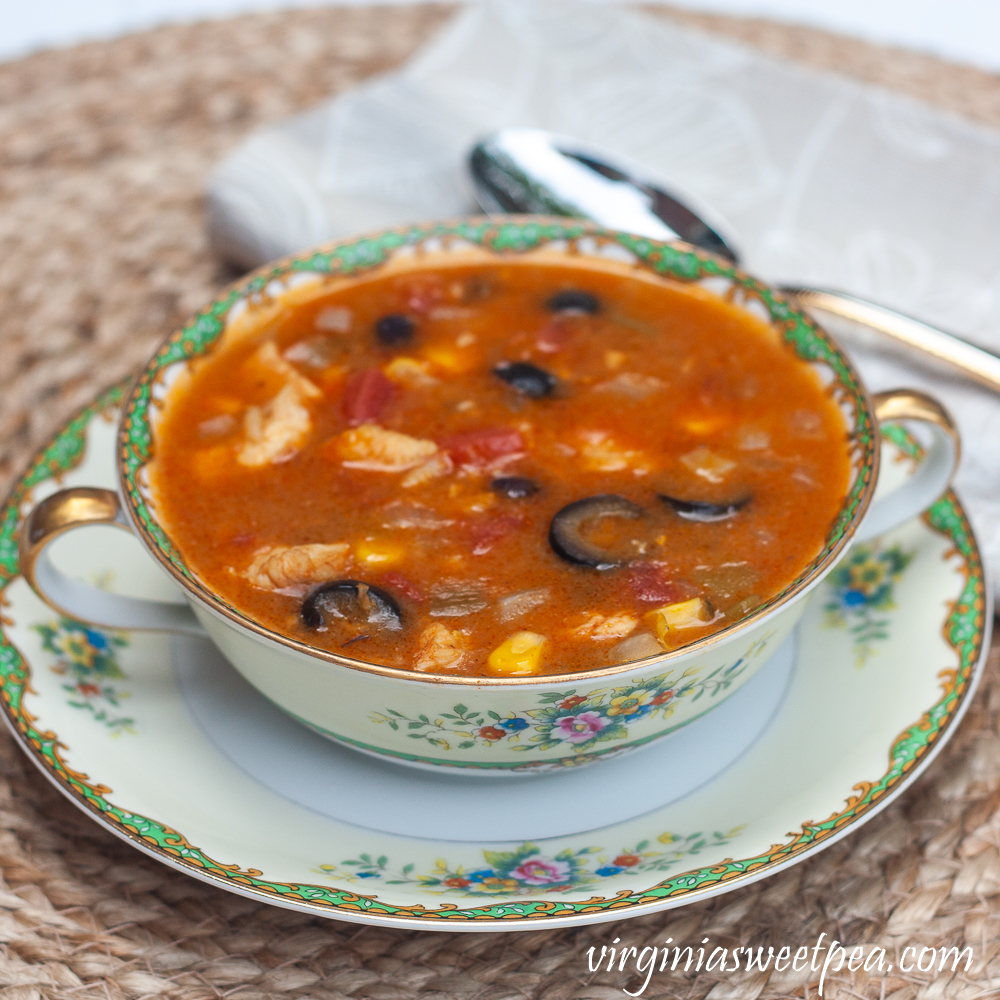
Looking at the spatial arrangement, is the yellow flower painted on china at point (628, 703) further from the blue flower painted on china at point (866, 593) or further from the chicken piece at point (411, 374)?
the chicken piece at point (411, 374)

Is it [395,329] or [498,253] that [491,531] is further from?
[498,253]

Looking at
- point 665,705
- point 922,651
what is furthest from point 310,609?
point 922,651

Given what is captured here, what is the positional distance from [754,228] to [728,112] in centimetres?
55

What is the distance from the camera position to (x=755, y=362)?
2393 mm

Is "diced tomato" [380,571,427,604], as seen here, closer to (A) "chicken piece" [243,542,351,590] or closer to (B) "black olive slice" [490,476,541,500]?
(A) "chicken piece" [243,542,351,590]

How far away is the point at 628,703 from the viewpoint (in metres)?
1.77

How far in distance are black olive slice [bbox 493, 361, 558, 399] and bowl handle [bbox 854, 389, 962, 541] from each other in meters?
0.63

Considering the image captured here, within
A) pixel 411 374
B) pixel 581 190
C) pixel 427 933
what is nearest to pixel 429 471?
pixel 411 374

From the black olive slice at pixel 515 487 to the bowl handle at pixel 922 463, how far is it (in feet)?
1.92

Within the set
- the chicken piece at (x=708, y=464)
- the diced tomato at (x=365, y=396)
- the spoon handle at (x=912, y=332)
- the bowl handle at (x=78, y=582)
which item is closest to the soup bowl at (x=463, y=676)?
the bowl handle at (x=78, y=582)

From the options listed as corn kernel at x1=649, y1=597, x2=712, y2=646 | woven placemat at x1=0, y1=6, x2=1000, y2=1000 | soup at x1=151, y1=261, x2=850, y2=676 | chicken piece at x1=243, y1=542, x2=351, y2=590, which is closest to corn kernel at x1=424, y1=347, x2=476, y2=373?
soup at x1=151, y1=261, x2=850, y2=676

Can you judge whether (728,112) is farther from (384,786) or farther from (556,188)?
(384,786)

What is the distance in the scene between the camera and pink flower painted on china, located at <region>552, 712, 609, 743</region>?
176 centimetres

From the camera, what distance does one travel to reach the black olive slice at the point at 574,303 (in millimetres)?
2574
